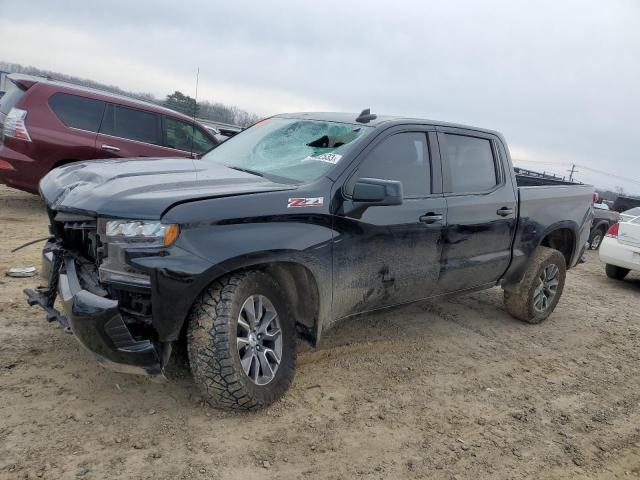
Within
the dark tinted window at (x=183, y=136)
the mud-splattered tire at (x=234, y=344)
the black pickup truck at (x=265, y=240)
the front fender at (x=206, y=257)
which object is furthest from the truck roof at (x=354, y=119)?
the dark tinted window at (x=183, y=136)

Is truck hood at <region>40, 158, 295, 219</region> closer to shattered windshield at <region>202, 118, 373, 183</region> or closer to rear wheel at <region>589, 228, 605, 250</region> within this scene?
shattered windshield at <region>202, 118, 373, 183</region>

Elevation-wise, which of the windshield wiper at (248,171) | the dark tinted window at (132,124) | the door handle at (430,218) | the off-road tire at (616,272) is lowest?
the off-road tire at (616,272)

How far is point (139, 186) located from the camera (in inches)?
113

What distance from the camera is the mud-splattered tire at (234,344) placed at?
9.19ft

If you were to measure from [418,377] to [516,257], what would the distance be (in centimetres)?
175

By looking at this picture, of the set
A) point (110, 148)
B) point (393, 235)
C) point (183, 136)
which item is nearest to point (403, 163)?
point (393, 235)

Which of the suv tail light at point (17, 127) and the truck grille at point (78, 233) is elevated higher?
the suv tail light at point (17, 127)

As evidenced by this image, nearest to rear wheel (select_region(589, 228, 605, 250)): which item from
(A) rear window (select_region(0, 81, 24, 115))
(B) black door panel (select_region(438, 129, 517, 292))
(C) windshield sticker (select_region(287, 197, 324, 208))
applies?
(B) black door panel (select_region(438, 129, 517, 292))

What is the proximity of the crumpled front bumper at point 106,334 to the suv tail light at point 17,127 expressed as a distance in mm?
5110

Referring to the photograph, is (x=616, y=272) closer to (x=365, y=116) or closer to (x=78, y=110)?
(x=365, y=116)

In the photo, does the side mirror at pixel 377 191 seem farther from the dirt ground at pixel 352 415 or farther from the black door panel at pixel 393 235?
the dirt ground at pixel 352 415

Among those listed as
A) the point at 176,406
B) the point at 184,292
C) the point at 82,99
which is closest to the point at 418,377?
the point at 176,406

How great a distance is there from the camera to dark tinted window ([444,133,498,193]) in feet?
14.2

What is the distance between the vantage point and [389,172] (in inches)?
148
